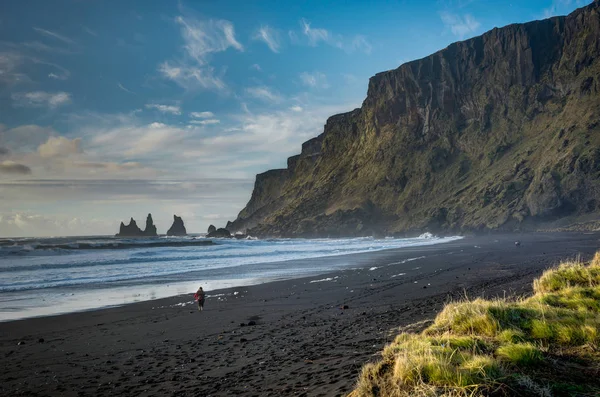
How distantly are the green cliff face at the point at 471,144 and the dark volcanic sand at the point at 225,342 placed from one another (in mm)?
74526

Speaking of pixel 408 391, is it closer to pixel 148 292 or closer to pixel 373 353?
pixel 373 353

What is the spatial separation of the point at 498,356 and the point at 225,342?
669 cm

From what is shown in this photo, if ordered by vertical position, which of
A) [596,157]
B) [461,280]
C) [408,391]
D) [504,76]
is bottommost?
[461,280]

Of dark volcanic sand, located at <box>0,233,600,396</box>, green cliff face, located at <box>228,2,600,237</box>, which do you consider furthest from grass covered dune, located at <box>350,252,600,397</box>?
green cliff face, located at <box>228,2,600,237</box>

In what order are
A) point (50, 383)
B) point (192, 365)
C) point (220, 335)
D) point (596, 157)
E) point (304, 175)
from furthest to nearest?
point (304, 175)
point (596, 157)
point (220, 335)
point (192, 365)
point (50, 383)

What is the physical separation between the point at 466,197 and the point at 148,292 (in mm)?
94292

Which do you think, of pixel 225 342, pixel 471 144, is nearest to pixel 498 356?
pixel 225 342

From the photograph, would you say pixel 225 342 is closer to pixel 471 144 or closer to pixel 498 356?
pixel 498 356

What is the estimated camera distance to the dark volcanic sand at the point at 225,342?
279 inches

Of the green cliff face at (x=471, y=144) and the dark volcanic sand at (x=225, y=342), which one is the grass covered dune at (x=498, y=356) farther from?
the green cliff face at (x=471, y=144)

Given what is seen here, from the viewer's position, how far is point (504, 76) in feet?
385

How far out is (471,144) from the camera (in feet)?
383

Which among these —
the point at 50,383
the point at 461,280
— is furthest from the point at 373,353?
the point at 461,280

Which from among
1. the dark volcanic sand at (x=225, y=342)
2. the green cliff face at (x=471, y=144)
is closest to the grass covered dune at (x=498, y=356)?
the dark volcanic sand at (x=225, y=342)
